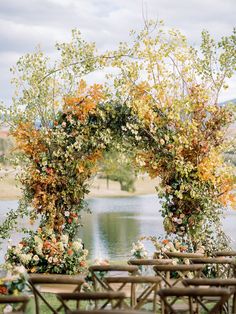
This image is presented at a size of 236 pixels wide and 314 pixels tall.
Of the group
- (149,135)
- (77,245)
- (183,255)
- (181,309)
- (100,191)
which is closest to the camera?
(181,309)

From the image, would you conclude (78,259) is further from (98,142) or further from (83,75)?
(83,75)

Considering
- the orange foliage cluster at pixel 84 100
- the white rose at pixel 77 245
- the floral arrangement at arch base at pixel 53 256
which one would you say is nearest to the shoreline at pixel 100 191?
the orange foliage cluster at pixel 84 100

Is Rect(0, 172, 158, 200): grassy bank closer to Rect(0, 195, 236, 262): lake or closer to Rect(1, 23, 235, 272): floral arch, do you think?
Rect(0, 195, 236, 262): lake

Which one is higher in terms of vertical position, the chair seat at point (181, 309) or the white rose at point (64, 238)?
the white rose at point (64, 238)

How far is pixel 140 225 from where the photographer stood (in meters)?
32.4

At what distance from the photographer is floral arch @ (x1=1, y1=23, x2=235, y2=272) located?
12.6 metres

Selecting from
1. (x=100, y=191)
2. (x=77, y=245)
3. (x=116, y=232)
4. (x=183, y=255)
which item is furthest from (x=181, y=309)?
(x=100, y=191)

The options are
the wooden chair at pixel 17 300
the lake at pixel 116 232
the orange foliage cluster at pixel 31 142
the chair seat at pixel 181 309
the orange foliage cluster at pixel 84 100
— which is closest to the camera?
the wooden chair at pixel 17 300

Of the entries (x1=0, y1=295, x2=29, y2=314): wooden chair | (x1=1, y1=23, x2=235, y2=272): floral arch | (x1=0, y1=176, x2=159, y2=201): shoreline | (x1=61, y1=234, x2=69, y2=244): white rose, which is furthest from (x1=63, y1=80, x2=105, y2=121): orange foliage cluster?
(x1=0, y1=176, x2=159, y2=201): shoreline

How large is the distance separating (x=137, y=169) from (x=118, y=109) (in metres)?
1.10

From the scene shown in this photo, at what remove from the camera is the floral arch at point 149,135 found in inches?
498

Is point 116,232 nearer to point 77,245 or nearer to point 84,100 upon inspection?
point 84,100

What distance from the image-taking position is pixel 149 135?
12.9m

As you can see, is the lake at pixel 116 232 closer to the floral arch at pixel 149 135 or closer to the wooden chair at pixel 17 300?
the floral arch at pixel 149 135
